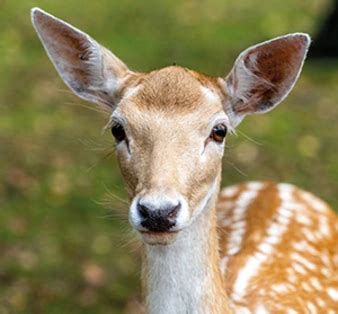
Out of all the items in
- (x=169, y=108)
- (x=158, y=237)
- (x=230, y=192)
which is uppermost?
(x=169, y=108)

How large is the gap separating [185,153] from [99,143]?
4659 mm

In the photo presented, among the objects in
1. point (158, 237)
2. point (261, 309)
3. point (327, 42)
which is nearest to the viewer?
point (158, 237)

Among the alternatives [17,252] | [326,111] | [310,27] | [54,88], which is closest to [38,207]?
[17,252]

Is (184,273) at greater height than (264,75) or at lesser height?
lesser

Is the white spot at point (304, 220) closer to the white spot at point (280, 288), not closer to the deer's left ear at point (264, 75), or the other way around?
the white spot at point (280, 288)

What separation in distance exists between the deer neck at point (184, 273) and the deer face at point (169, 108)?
0.36 feet

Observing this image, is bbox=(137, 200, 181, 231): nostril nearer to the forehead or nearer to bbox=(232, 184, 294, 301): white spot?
the forehead

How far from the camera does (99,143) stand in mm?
8594

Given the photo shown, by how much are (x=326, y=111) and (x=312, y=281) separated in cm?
483

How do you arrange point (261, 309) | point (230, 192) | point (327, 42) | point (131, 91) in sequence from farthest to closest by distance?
point (327, 42)
point (230, 192)
point (261, 309)
point (131, 91)

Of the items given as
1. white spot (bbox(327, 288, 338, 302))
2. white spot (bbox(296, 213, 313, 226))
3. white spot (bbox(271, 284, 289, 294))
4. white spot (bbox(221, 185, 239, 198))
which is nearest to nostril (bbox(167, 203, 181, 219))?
white spot (bbox(271, 284, 289, 294))

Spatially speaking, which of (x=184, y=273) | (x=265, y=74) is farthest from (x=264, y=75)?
(x=184, y=273)

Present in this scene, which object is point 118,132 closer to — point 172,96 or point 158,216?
point 172,96

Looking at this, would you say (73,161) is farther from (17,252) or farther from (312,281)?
(312,281)
